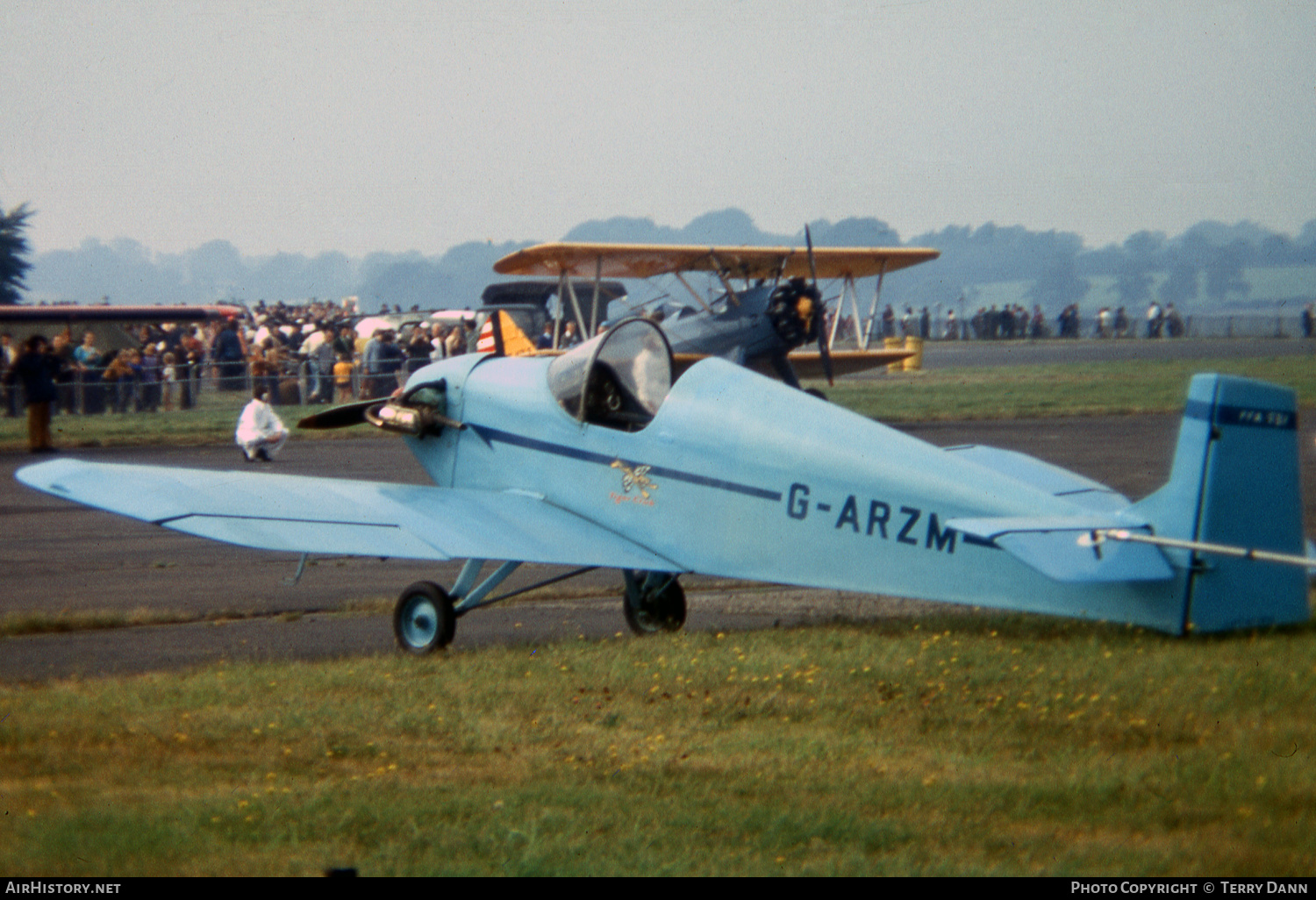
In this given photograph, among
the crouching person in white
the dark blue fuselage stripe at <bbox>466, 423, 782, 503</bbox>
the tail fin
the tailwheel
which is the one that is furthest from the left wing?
the crouching person in white

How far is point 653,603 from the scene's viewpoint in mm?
8453

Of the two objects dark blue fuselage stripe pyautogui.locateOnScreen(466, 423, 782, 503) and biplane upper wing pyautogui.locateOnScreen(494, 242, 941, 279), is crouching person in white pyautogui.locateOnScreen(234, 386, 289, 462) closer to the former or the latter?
biplane upper wing pyautogui.locateOnScreen(494, 242, 941, 279)

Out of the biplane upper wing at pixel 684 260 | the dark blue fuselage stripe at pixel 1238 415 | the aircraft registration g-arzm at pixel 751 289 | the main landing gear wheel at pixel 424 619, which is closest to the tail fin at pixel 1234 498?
the dark blue fuselage stripe at pixel 1238 415

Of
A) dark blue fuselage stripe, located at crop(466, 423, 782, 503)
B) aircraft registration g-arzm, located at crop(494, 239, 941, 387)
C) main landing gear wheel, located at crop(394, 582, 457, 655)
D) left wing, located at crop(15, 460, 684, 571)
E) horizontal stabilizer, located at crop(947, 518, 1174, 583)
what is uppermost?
aircraft registration g-arzm, located at crop(494, 239, 941, 387)

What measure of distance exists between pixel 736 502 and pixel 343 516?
96.7 inches

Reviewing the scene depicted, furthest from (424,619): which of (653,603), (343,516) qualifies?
(653,603)

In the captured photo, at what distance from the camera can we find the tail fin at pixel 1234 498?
5871 millimetres

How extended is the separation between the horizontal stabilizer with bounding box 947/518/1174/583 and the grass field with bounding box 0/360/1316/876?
397 mm

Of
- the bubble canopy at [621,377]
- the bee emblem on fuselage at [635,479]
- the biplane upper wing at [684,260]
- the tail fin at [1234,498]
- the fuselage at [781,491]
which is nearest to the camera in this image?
the tail fin at [1234,498]

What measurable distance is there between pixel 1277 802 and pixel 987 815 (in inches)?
36.8

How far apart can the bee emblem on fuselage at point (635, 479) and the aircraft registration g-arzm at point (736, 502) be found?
19 millimetres

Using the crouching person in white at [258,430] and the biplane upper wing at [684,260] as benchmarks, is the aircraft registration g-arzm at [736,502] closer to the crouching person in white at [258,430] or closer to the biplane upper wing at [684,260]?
the crouching person in white at [258,430]

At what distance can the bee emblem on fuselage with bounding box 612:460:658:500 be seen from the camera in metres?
7.78

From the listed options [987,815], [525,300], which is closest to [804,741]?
[987,815]
